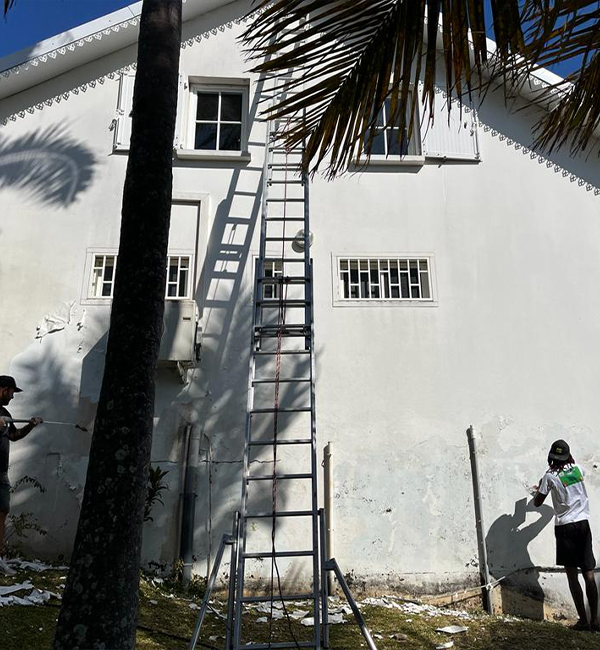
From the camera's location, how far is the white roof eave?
8.61 meters

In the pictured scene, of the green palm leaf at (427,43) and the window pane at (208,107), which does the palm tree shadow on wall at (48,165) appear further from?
the green palm leaf at (427,43)

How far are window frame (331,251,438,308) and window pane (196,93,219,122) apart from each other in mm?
2618

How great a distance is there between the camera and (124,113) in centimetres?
874

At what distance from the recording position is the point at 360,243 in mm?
8320

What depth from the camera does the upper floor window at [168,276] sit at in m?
8.09

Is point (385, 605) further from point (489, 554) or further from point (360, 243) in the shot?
point (360, 243)

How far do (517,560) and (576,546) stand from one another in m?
0.85

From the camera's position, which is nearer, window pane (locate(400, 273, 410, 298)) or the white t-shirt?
the white t-shirt

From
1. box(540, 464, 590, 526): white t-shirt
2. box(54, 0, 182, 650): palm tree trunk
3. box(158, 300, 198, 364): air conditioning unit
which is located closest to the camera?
box(54, 0, 182, 650): palm tree trunk

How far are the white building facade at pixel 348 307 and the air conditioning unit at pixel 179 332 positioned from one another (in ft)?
0.07

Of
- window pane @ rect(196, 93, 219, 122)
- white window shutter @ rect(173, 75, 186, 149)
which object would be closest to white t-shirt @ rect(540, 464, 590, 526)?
white window shutter @ rect(173, 75, 186, 149)

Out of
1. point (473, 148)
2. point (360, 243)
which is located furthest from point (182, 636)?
point (473, 148)

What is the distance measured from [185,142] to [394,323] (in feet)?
11.7

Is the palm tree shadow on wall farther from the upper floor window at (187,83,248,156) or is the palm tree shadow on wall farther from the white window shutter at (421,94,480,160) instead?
the white window shutter at (421,94,480,160)
